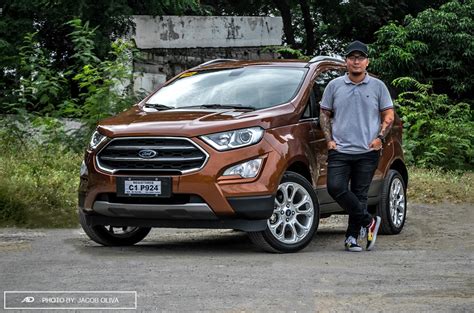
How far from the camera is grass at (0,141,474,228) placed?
11039 mm

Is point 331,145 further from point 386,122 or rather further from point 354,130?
point 386,122

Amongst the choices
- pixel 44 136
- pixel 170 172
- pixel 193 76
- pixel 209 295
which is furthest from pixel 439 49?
pixel 209 295

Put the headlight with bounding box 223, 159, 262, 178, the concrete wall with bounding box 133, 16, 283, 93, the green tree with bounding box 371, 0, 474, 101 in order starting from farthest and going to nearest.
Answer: the green tree with bounding box 371, 0, 474, 101
the concrete wall with bounding box 133, 16, 283, 93
the headlight with bounding box 223, 159, 262, 178

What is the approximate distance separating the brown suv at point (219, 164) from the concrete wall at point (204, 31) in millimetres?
8390

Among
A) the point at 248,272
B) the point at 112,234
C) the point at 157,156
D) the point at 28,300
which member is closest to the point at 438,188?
the point at 112,234

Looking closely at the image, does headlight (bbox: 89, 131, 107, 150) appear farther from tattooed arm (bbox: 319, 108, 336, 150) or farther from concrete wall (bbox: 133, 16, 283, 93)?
concrete wall (bbox: 133, 16, 283, 93)

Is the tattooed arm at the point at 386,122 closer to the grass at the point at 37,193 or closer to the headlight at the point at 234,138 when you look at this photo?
the headlight at the point at 234,138

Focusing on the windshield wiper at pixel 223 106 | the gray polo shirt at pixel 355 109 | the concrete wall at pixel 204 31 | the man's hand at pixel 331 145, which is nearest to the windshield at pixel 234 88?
the windshield wiper at pixel 223 106

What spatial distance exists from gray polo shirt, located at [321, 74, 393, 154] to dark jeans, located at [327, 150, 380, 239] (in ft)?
0.27

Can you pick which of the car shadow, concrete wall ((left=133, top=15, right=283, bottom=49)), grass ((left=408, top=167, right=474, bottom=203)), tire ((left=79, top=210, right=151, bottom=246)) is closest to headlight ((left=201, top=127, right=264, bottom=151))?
the car shadow

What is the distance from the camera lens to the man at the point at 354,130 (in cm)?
902

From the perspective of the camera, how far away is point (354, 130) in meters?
9.00

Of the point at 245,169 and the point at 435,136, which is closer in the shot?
the point at 245,169

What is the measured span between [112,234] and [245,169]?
1.85 metres
